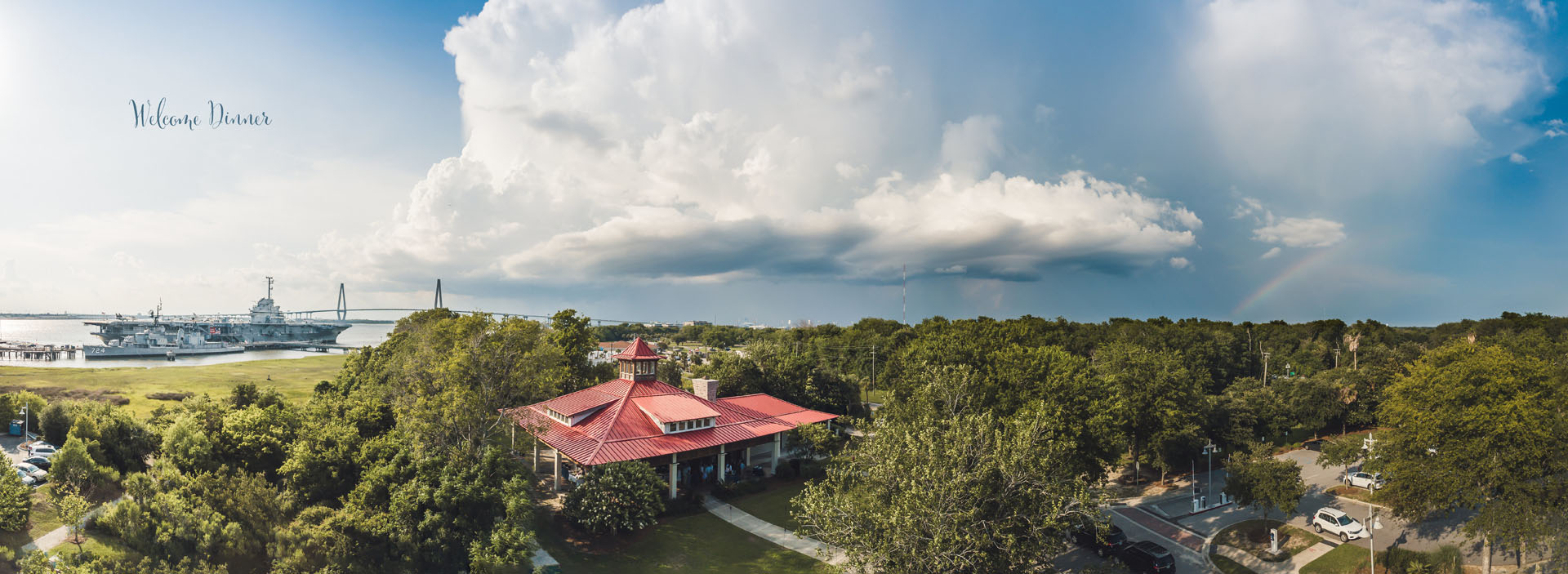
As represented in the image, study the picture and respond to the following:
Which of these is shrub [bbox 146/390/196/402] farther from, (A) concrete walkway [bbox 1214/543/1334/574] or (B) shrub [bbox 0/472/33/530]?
(A) concrete walkway [bbox 1214/543/1334/574]

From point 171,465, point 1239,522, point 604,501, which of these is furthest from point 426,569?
point 1239,522

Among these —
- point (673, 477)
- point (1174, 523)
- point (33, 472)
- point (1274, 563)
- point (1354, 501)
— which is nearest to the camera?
point (1274, 563)

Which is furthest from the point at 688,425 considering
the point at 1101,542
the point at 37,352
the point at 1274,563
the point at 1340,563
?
the point at 37,352

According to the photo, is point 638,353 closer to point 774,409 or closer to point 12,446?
point 774,409

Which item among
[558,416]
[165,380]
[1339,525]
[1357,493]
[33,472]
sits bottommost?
[1357,493]

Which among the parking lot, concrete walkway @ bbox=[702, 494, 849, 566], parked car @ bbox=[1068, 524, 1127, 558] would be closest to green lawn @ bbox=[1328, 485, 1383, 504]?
parked car @ bbox=[1068, 524, 1127, 558]
